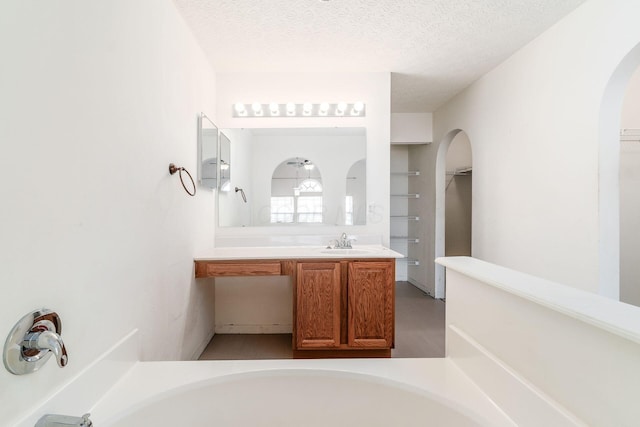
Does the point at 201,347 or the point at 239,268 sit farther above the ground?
the point at 239,268

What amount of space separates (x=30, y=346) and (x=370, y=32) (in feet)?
8.18

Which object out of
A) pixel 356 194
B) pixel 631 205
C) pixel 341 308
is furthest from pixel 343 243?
pixel 631 205

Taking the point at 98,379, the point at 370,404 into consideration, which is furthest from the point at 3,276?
the point at 370,404

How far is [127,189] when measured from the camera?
1.36 meters

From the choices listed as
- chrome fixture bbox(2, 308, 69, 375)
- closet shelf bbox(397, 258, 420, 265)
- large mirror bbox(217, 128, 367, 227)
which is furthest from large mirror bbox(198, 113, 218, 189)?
closet shelf bbox(397, 258, 420, 265)

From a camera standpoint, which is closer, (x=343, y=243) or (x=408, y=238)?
(x=343, y=243)

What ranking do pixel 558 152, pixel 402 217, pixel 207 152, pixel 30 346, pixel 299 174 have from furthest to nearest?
1. pixel 402 217
2. pixel 299 174
3. pixel 207 152
4. pixel 558 152
5. pixel 30 346

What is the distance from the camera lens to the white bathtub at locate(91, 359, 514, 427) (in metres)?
1.06

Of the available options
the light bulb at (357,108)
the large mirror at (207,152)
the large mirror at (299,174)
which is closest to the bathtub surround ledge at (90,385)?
the large mirror at (207,152)

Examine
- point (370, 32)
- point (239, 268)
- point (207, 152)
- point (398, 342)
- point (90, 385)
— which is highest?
point (370, 32)

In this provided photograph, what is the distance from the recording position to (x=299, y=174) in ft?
9.91

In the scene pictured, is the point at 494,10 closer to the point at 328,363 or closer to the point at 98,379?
the point at 328,363

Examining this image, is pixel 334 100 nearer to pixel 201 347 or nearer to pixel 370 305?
pixel 370 305

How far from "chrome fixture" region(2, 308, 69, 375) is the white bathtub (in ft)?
1.09
